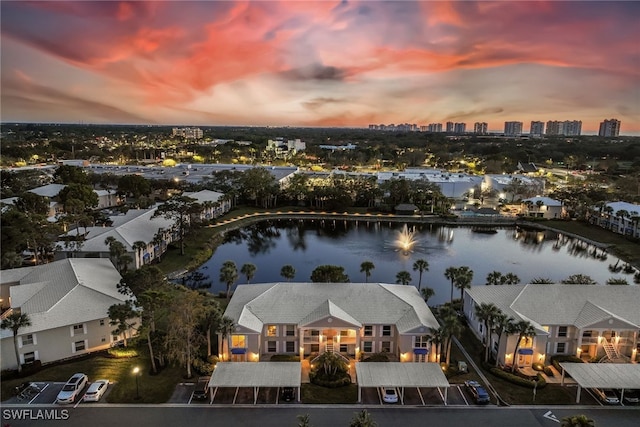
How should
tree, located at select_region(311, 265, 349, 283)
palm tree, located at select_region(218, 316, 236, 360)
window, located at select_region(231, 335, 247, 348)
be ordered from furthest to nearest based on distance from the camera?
1. tree, located at select_region(311, 265, 349, 283)
2. window, located at select_region(231, 335, 247, 348)
3. palm tree, located at select_region(218, 316, 236, 360)

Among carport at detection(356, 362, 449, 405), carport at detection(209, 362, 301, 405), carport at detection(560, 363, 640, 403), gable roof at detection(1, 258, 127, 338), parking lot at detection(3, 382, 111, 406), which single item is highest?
gable roof at detection(1, 258, 127, 338)

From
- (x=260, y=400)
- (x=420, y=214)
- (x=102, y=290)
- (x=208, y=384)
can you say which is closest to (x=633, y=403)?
(x=260, y=400)

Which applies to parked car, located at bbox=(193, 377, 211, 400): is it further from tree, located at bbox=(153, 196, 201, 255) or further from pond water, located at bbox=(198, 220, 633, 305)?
tree, located at bbox=(153, 196, 201, 255)

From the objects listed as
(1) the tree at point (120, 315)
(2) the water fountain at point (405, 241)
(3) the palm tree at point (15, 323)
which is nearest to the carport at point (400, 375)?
(1) the tree at point (120, 315)

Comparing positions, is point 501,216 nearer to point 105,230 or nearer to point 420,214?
point 420,214

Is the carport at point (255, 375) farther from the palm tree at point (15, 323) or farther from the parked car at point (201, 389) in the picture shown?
the palm tree at point (15, 323)

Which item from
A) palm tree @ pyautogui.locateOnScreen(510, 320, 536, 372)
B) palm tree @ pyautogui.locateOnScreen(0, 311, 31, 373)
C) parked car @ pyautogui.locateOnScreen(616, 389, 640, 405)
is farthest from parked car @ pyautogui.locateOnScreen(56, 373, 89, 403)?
parked car @ pyautogui.locateOnScreen(616, 389, 640, 405)
